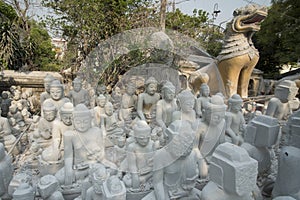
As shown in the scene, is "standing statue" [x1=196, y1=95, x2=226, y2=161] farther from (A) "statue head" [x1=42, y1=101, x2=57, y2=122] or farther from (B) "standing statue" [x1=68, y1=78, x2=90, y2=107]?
(B) "standing statue" [x1=68, y1=78, x2=90, y2=107]

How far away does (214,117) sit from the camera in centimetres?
211

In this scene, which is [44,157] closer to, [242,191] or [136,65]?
[242,191]

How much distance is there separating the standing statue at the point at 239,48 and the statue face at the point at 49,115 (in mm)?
3744

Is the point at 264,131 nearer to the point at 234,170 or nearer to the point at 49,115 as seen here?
the point at 234,170

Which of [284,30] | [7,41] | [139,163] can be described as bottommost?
[139,163]

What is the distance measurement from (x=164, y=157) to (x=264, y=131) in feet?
3.00

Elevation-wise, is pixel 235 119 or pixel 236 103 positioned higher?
pixel 236 103

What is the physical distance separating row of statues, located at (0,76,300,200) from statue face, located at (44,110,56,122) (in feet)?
0.04

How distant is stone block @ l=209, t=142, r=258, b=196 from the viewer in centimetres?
113

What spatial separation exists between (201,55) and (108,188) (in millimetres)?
4561

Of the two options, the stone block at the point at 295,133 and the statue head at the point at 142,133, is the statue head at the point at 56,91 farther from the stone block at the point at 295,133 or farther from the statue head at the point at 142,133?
the stone block at the point at 295,133

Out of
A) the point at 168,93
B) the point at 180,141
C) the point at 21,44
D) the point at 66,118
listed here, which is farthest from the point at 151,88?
the point at 21,44

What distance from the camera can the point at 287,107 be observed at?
9.91ft

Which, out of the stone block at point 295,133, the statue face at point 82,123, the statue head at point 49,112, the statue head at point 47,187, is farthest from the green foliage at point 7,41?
the stone block at point 295,133
